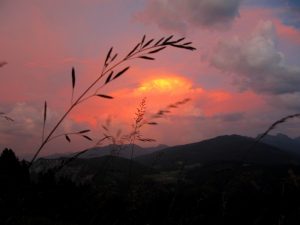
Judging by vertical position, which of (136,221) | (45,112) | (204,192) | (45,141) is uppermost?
(45,112)

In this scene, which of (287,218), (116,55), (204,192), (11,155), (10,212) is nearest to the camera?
(116,55)

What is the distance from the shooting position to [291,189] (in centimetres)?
338

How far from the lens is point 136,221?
3650mm

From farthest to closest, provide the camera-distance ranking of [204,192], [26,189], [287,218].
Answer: [204,192] → [287,218] → [26,189]

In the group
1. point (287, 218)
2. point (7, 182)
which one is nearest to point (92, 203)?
point (7, 182)

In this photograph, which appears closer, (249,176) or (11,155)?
(249,176)

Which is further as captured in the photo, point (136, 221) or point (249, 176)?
point (136, 221)

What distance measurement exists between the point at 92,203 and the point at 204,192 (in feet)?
3.22

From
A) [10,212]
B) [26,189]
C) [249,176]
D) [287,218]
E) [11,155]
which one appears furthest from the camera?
[11,155]

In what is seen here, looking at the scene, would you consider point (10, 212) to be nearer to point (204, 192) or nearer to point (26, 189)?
point (26, 189)

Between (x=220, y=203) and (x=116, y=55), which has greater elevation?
(x=116, y=55)

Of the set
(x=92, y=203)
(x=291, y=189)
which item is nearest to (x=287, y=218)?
(x=291, y=189)

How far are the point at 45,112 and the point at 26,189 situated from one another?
77 centimetres

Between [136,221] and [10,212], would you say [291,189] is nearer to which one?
[136,221]
